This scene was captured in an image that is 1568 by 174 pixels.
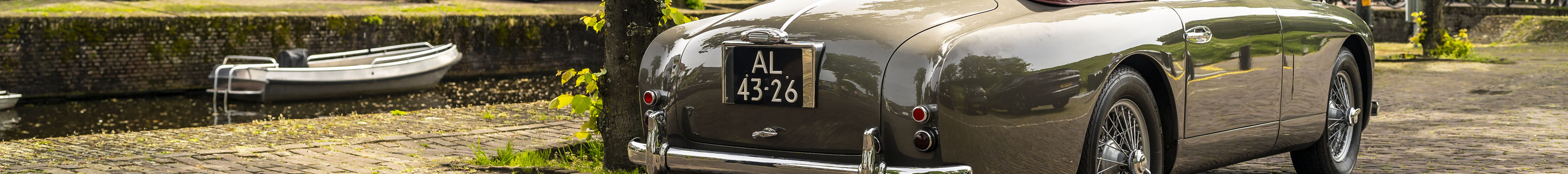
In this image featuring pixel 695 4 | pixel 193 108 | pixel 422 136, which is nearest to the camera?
pixel 422 136

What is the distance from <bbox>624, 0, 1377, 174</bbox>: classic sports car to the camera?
12.0 ft

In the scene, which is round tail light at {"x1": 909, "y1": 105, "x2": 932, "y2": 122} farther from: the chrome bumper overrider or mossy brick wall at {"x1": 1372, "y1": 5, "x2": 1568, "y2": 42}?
mossy brick wall at {"x1": 1372, "y1": 5, "x2": 1568, "y2": 42}

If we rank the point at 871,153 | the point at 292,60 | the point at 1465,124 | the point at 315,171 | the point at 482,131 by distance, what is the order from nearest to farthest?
1. the point at 871,153
2. the point at 315,171
3. the point at 482,131
4. the point at 1465,124
5. the point at 292,60

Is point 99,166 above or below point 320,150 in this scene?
above

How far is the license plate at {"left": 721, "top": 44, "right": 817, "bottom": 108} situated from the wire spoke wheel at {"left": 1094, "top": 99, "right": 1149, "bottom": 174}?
875 millimetres

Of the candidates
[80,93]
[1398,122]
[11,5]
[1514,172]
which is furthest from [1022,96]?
[11,5]

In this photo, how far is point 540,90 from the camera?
20.6m

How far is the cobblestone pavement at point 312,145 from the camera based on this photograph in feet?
20.6

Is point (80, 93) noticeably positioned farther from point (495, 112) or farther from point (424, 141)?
point (424, 141)

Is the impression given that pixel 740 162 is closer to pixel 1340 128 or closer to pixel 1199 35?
pixel 1199 35

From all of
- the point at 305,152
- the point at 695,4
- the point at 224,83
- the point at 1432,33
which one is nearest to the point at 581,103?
the point at 305,152

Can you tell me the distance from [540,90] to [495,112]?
1089 cm

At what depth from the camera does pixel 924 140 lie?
3.65m

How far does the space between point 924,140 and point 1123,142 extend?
0.86 metres
